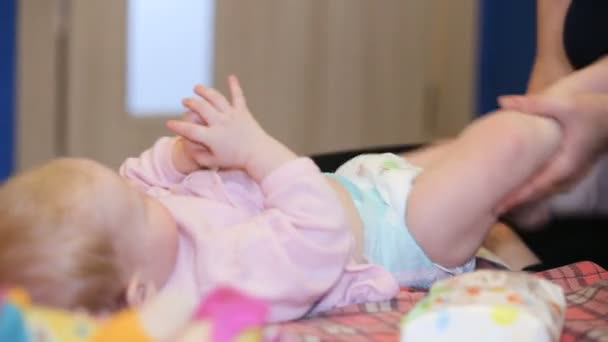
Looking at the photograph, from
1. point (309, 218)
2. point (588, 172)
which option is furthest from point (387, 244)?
point (588, 172)

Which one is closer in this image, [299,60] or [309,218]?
[309,218]

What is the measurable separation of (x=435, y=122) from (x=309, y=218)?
2.28 meters

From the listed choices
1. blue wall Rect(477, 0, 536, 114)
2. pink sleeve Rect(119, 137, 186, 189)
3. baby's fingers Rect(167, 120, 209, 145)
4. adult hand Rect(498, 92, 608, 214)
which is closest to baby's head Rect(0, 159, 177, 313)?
baby's fingers Rect(167, 120, 209, 145)

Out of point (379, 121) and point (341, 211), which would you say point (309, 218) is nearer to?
point (341, 211)

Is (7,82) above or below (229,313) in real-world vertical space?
below

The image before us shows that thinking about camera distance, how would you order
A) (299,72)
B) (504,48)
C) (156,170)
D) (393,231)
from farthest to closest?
(299,72) → (504,48) → (156,170) → (393,231)

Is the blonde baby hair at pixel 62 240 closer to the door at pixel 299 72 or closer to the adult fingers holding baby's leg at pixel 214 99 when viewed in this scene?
the adult fingers holding baby's leg at pixel 214 99

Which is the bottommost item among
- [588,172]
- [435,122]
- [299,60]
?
[435,122]

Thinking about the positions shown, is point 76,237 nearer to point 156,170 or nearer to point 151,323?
point 151,323

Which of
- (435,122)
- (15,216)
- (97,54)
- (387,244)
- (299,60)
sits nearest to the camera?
(15,216)

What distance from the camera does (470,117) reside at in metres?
2.83

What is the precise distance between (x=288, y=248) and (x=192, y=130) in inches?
6.9

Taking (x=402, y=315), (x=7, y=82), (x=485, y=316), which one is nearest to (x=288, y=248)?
(x=402, y=315)

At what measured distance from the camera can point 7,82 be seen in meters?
2.31
